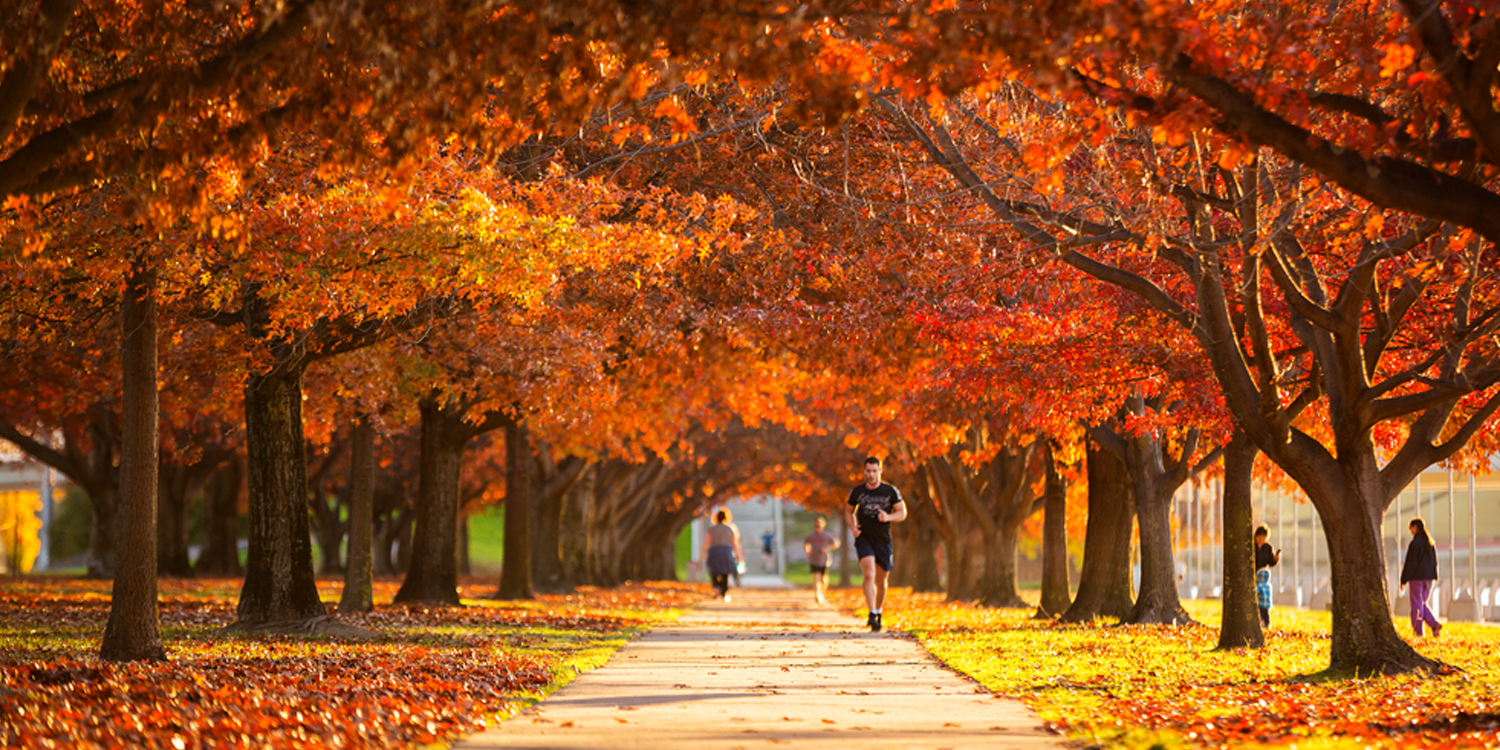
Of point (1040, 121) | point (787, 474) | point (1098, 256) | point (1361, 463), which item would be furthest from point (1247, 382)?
point (787, 474)

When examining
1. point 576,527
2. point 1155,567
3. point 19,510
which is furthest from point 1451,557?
point 19,510

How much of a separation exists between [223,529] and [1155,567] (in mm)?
31837

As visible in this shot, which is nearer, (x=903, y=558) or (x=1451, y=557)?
(x=1451, y=557)

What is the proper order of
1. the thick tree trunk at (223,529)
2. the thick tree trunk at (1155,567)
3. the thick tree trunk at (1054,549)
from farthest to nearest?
the thick tree trunk at (223,529) < the thick tree trunk at (1054,549) < the thick tree trunk at (1155,567)

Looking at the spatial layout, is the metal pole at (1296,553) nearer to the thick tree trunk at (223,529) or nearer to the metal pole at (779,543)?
the thick tree trunk at (223,529)

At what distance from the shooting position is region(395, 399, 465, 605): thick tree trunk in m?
24.5

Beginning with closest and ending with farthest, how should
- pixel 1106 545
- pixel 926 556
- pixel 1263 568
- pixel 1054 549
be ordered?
1. pixel 1106 545
2. pixel 1263 568
3. pixel 1054 549
4. pixel 926 556

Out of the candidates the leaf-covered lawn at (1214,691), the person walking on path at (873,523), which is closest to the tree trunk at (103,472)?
the person walking on path at (873,523)

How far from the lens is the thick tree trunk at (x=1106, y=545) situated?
840 inches

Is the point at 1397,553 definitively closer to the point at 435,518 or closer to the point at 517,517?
the point at 517,517

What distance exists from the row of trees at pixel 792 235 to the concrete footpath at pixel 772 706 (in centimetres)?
298

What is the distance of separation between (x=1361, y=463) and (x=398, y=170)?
7776 mm

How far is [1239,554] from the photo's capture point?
15.3 metres

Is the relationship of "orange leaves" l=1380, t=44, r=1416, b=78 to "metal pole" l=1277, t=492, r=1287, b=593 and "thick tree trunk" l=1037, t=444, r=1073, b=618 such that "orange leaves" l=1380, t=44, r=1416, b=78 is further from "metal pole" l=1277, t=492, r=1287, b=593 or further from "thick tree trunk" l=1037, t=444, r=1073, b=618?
"metal pole" l=1277, t=492, r=1287, b=593
